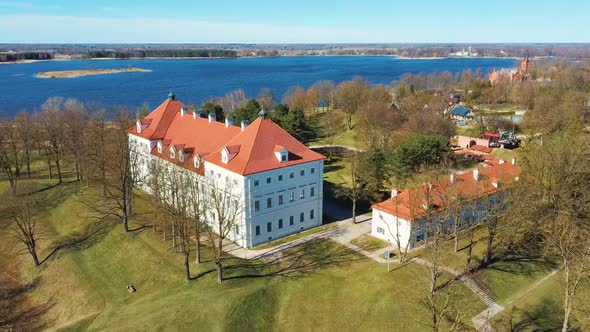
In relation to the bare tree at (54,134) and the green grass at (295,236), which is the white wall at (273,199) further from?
the bare tree at (54,134)

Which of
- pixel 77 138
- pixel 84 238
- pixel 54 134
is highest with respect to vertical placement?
pixel 54 134

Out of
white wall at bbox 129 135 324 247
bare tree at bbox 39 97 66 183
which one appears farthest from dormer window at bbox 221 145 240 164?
bare tree at bbox 39 97 66 183

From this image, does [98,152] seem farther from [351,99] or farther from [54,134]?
[351,99]

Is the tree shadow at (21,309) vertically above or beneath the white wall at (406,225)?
beneath

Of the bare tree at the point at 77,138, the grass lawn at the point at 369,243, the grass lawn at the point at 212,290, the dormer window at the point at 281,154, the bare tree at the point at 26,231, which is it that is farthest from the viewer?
the bare tree at the point at 77,138

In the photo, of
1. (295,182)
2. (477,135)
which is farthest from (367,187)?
(477,135)

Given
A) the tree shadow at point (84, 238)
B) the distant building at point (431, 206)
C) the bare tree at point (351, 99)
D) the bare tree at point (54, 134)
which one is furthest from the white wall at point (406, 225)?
the bare tree at point (351, 99)

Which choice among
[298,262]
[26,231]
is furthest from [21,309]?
[298,262]
